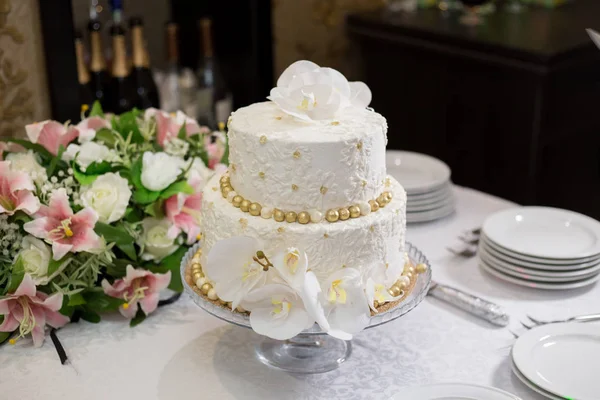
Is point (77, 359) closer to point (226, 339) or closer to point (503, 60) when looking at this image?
point (226, 339)

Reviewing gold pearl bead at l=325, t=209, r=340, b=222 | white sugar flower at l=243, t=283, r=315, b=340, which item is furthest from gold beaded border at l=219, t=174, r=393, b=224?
white sugar flower at l=243, t=283, r=315, b=340

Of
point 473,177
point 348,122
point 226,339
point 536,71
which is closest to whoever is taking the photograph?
point 348,122

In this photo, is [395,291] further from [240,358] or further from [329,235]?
[240,358]

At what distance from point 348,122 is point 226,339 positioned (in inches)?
16.9

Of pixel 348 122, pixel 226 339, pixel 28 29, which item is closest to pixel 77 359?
pixel 226 339

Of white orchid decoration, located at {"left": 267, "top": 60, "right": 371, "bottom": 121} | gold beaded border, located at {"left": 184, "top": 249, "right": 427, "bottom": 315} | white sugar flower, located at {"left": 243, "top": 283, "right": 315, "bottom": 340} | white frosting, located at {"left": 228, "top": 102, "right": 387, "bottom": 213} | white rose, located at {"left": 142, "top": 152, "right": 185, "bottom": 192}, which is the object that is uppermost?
white orchid decoration, located at {"left": 267, "top": 60, "right": 371, "bottom": 121}

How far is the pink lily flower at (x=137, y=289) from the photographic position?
4.46 ft

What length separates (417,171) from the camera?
1.89 meters

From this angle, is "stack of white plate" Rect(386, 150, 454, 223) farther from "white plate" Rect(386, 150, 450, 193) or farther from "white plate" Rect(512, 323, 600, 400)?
"white plate" Rect(512, 323, 600, 400)

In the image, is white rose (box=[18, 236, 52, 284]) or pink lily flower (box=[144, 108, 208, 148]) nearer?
white rose (box=[18, 236, 52, 284])

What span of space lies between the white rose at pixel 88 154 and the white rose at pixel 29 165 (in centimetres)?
6

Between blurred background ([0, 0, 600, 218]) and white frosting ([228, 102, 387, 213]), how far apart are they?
1.11 meters

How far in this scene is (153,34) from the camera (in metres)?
2.73

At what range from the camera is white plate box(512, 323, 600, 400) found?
1.14 m
